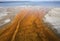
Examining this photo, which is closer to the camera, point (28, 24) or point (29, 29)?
point (29, 29)

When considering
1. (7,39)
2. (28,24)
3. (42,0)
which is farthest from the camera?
(42,0)

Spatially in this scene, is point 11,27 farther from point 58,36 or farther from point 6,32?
point 58,36

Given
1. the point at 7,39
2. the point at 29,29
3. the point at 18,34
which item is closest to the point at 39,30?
the point at 29,29

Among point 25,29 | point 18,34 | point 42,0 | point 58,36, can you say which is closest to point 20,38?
point 18,34

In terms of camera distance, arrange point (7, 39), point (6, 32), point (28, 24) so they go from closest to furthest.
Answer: point (7, 39) → point (6, 32) → point (28, 24)

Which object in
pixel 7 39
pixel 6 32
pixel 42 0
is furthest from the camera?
pixel 42 0

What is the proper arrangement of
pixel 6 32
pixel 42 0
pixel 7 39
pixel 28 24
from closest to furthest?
pixel 7 39 → pixel 6 32 → pixel 28 24 → pixel 42 0

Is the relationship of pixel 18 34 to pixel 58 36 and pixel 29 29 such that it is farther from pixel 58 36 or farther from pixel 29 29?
pixel 58 36

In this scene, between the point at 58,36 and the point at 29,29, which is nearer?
the point at 58,36
